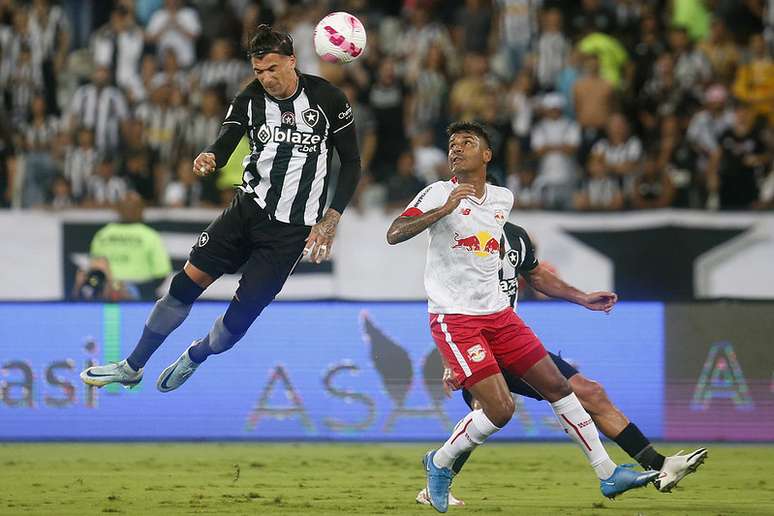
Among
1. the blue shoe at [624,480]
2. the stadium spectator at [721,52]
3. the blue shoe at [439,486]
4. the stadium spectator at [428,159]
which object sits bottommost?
the blue shoe at [439,486]

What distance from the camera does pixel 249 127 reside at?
9.67 m

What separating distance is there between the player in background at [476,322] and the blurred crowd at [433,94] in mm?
7540

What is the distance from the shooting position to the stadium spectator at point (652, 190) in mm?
17094

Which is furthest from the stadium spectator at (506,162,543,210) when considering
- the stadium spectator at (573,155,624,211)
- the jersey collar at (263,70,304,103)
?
the jersey collar at (263,70,304,103)

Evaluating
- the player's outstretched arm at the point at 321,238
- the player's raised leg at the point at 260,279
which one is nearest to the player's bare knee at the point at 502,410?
the player's outstretched arm at the point at 321,238

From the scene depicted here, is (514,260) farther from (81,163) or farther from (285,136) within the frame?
(81,163)

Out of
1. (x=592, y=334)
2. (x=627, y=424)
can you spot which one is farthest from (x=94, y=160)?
(x=627, y=424)

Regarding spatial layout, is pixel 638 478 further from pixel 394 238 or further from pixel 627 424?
pixel 394 238

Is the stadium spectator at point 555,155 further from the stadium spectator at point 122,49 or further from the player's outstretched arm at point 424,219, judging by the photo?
the player's outstretched arm at point 424,219

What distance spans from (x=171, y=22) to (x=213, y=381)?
7119mm

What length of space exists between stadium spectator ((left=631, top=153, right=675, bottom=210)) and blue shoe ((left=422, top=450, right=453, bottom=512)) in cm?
828

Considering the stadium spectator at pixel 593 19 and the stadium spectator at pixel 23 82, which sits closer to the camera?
the stadium spectator at pixel 23 82

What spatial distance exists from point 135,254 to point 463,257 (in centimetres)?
700

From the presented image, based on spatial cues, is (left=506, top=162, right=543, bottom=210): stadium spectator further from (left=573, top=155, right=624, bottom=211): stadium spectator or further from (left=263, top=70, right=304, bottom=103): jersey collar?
(left=263, top=70, right=304, bottom=103): jersey collar
